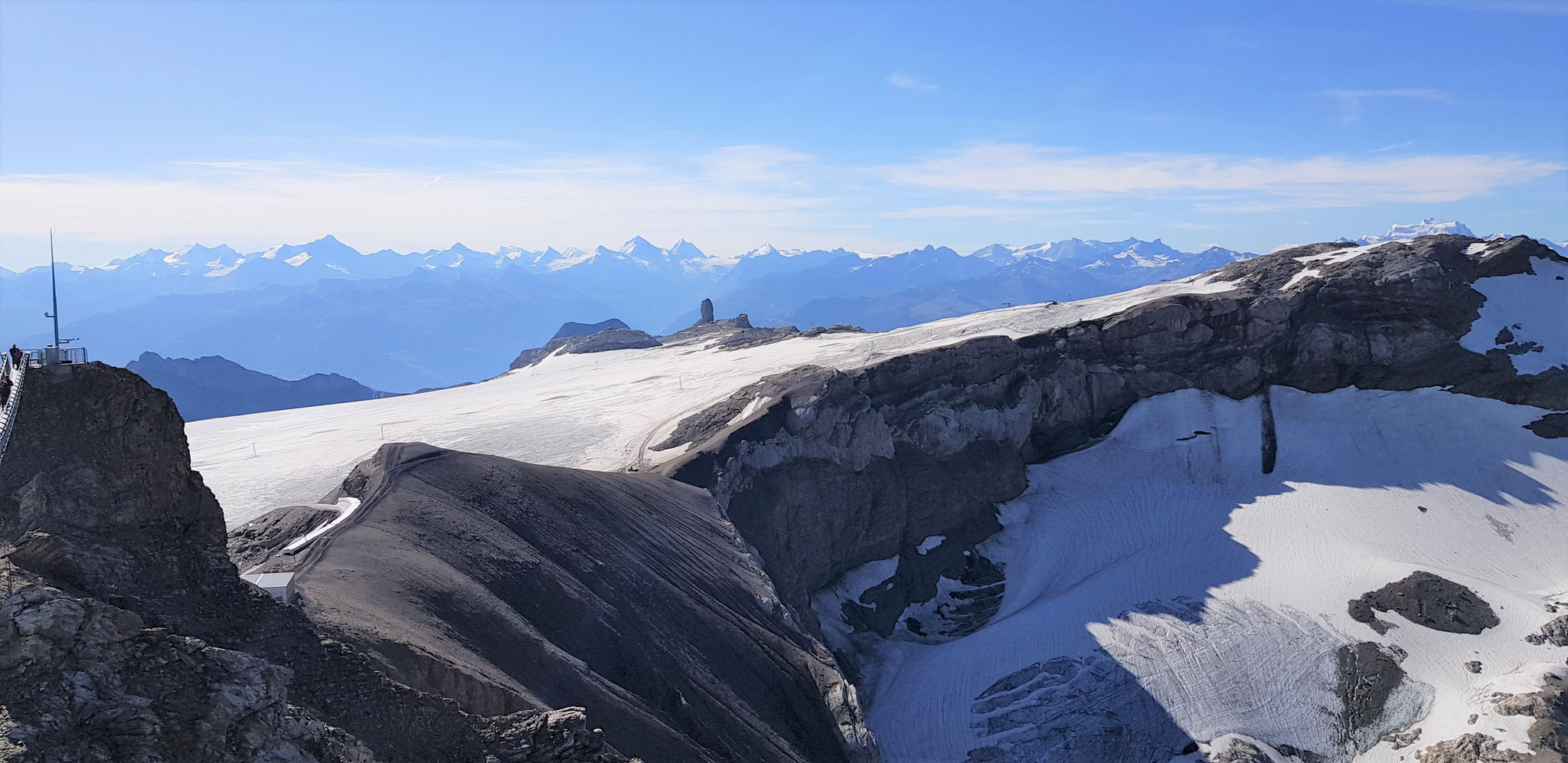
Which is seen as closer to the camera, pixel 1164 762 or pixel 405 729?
pixel 405 729

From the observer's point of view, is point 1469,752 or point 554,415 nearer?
point 1469,752

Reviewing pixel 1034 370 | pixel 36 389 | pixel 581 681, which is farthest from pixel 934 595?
pixel 36 389

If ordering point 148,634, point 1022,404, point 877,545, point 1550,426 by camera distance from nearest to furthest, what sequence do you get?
point 148,634
point 877,545
point 1550,426
point 1022,404

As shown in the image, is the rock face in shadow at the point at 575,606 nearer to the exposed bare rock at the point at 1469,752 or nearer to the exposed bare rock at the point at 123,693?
the exposed bare rock at the point at 123,693

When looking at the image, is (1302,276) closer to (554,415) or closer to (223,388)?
(554,415)

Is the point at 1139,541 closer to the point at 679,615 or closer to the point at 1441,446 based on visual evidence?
the point at 1441,446

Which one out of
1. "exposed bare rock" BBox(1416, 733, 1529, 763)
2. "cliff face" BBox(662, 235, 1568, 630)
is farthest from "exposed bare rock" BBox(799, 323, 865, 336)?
"exposed bare rock" BBox(1416, 733, 1529, 763)

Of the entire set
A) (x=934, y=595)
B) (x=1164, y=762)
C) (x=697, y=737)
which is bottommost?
(x=1164, y=762)

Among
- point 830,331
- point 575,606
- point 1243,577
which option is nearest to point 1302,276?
point 1243,577
